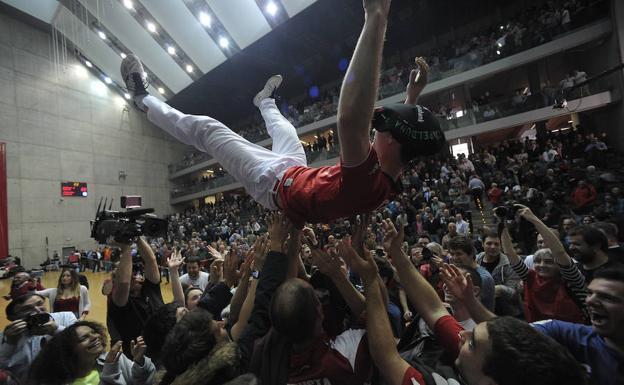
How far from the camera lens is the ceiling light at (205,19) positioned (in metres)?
15.1

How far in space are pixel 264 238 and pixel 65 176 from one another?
68.7 feet

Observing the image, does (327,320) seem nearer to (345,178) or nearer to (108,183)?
(345,178)

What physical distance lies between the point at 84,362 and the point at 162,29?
18129 millimetres

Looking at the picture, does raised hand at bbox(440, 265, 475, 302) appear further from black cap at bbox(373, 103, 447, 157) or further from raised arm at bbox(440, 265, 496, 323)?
black cap at bbox(373, 103, 447, 157)

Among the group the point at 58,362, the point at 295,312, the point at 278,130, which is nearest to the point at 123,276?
the point at 58,362

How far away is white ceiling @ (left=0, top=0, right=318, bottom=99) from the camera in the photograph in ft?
48.5

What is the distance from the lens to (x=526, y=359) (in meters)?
0.98

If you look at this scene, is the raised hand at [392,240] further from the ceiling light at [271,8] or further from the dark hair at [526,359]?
the ceiling light at [271,8]

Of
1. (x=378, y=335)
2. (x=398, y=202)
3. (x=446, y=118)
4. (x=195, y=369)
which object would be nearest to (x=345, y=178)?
(x=378, y=335)

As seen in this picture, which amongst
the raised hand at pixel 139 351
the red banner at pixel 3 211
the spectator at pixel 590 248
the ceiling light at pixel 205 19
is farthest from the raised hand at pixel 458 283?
the red banner at pixel 3 211

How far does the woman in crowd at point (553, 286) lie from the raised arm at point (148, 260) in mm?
3008

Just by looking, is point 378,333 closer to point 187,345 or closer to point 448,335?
point 448,335

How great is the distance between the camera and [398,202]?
10.3 metres

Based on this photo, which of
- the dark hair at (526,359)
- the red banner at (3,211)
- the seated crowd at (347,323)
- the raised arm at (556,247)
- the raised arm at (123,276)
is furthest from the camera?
the red banner at (3,211)
